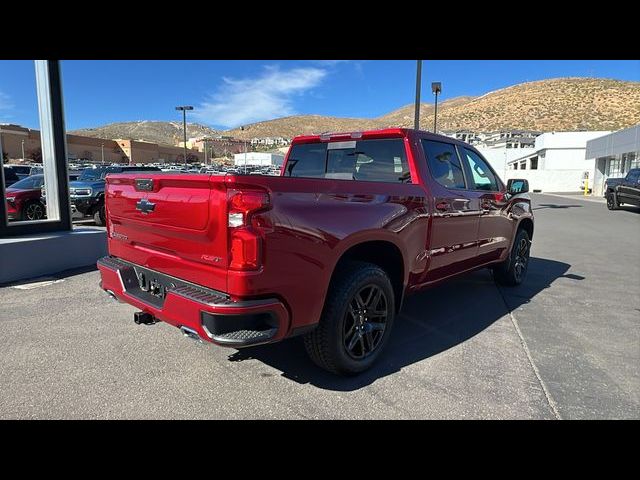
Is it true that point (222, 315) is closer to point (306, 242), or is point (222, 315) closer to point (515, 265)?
point (306, 242)

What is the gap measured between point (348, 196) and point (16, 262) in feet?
17.9

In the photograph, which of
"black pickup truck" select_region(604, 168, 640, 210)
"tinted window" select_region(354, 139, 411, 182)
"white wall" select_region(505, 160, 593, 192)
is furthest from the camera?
"white wall" select_region(505, 160, 593, 192)

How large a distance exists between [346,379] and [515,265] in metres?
3.79

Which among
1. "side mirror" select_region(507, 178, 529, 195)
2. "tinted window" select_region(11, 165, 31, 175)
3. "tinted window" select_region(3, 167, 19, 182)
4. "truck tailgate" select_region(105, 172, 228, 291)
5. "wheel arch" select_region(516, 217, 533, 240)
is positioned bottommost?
"wheel arch" select_region(516, 217, 533, 240)

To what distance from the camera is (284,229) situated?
98.7 inches

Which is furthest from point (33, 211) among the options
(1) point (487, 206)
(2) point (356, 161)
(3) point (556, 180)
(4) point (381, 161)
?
(3) point (556, 180)

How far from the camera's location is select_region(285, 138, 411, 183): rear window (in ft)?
12.8

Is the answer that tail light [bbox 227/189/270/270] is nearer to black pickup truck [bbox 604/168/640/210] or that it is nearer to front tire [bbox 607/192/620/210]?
black pickup truck [bbox 604/168/640/210]

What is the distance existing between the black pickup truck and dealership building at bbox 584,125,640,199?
1079 centimetres

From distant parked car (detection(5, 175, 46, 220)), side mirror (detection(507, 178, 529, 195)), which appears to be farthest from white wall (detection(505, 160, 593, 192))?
distant parked car (detection(5, 175, 46, 220))
